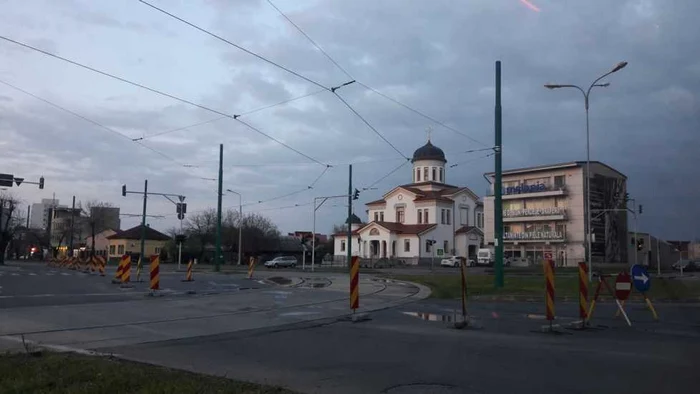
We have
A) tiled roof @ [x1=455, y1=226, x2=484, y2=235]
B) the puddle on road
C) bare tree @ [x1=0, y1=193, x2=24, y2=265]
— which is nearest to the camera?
the puddle on road

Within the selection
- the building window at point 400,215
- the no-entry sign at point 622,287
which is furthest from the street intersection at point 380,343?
the building window at point 400,215

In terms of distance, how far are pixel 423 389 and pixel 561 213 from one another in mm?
79668

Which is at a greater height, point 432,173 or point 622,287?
point 432,173

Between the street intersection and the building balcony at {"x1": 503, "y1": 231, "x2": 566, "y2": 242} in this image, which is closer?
the street intersection

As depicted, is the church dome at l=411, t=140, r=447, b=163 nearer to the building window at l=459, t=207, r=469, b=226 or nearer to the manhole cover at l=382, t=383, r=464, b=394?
the building window at l=459, t=207, r=469, b=226

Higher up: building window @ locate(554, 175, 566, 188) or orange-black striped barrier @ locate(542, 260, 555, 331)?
building window @ locate(554, 175, 566, 188)

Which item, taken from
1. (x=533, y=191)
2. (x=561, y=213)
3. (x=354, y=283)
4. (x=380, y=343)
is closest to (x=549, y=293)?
(x=380, y=343)

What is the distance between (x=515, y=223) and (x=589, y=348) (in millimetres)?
80626

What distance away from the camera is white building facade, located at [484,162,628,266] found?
8150 centimetres

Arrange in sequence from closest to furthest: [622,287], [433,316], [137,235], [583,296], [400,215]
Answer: [583,296] → [622,287] → [433,316] → [400,215] → [137,235]

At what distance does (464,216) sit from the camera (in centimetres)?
9806

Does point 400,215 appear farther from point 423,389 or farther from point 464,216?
point 423,389

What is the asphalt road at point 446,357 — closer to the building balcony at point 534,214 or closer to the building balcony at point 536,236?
the building balcony at point 536,236

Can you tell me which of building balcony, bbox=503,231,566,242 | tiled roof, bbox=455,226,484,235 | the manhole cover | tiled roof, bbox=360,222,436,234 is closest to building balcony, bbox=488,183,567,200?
building balcony, bbox=503,231,566,242
